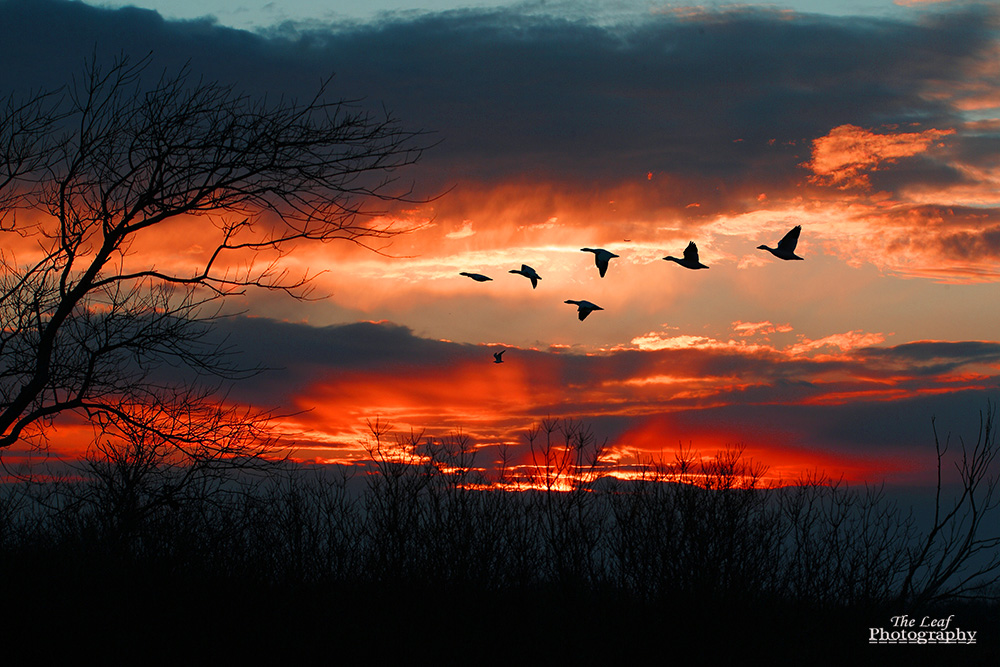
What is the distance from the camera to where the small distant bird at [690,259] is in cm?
977

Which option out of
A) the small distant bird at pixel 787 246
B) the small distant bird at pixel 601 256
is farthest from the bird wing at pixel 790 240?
the small distant bird at pixel 601 256

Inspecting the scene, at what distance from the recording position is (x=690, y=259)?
10.1 m

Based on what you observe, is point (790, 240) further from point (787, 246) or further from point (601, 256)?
point (601, 256)

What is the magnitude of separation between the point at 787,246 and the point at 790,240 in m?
0.14

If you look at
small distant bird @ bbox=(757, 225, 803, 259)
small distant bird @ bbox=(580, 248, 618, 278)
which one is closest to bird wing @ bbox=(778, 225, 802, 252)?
small distant bird @ bbox=(757, 225, 803, 259)

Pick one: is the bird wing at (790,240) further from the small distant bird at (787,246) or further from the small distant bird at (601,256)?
the small distant bird at (601,256)

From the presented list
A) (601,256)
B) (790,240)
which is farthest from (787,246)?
(601,256)

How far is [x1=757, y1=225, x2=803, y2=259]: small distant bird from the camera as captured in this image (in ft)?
31.6

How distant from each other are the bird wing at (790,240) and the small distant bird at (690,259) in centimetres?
107

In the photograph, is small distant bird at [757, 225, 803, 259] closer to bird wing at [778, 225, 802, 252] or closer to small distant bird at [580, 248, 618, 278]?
bird wing at [778, 225, 802, 252]

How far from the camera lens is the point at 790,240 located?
32.9ft

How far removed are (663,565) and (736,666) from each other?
13.1 feet

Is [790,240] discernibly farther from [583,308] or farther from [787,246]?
[583,308]

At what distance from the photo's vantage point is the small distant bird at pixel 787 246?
31.6 feet
